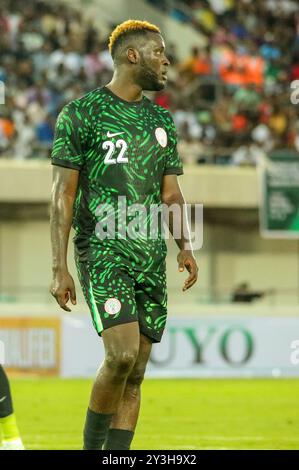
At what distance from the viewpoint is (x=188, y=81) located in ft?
82.2

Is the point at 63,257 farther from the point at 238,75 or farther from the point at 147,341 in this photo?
the point at 238,75

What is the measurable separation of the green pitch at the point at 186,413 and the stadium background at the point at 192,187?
0.21ft

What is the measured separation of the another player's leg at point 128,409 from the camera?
740cm

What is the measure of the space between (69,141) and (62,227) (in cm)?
48

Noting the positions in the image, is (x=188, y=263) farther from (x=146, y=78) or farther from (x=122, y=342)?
(x=146, y=78)

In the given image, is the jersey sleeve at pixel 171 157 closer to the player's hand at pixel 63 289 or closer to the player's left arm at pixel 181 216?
the player's left arm at pixel 181 216

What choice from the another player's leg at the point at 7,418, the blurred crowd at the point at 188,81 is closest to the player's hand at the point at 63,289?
the another player's leg at the point at 7,418

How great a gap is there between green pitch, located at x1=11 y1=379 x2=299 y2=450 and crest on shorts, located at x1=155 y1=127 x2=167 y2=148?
3.14 meters

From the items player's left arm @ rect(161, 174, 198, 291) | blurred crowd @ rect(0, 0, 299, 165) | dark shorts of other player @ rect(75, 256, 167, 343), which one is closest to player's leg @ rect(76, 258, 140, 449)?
dark shorts of other player @ rect(75, 256, 167, 343)

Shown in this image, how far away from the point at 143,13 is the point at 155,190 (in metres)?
20.1

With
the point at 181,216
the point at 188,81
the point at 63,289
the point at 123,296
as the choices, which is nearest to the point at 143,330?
the point at 123,296

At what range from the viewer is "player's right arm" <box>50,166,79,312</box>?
7.07 meters

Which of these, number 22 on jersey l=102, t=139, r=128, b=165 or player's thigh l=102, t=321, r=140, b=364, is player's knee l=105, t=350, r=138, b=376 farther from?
number 22 on jersey l=102, t=139, r=128, b=165

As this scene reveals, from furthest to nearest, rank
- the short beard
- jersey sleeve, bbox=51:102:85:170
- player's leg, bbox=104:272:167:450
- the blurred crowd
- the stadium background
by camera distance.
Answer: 1. the blurred crowd
2. the stadium background
3. the short beard
4. player's leg, bbox=104:272:167:450
5. jersey sleeve, bbox=51:102:85:170
